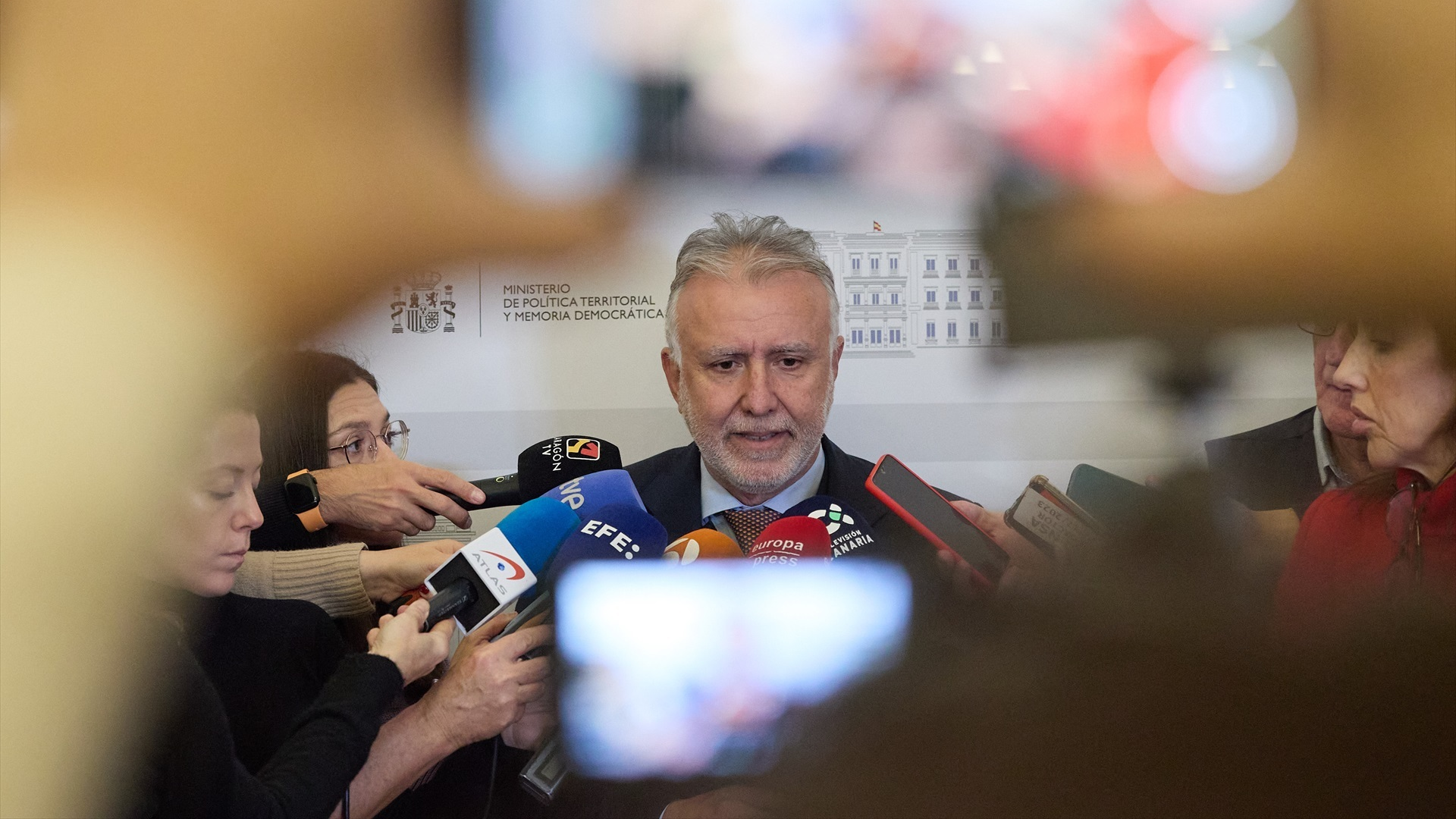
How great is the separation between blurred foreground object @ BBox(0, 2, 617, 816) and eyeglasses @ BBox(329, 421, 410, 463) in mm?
227

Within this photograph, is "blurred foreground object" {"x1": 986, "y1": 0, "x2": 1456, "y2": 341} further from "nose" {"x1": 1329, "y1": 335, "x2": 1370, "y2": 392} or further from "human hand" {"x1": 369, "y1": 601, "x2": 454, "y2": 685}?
"human hand" {"x1": 369, "y1": 601, "x2": 454, "y2": 685}

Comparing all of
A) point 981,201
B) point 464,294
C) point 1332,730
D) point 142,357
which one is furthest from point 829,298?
point 142,357

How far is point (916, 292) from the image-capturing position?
1.65 metres

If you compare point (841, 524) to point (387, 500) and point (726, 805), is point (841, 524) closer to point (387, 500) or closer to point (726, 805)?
point (726, 805)

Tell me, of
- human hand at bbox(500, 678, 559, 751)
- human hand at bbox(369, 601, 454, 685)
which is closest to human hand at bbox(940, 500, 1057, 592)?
human hand at bbox(500, 678, 559, 751)

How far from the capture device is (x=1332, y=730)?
5.00 feet

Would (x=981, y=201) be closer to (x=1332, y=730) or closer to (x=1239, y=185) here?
(x=1239, y=185)

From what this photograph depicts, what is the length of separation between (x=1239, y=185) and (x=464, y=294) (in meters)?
1.41

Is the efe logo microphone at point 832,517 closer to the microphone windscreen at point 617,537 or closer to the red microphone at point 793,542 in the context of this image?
the red microphone at point 793,542

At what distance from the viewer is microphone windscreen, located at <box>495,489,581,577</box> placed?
1.45 m

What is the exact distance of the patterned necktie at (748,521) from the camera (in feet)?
5.35

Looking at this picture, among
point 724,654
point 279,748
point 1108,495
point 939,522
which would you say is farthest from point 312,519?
point 1108,495

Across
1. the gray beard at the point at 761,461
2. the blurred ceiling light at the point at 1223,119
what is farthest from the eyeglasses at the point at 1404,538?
the gray beard at the point at 761,461

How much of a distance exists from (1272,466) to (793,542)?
841mm
